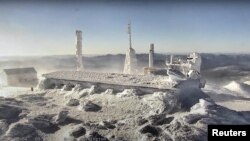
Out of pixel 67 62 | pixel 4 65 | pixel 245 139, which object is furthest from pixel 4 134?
pixel 67 62

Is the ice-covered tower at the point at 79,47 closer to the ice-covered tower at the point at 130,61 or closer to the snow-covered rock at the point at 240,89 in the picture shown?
the ice-covered tower at the point at 130,61

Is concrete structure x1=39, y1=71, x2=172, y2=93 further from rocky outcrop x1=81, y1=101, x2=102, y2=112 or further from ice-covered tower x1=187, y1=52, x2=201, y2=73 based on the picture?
ice-covered tower x1=187, y1=52, x2=201, y2=73

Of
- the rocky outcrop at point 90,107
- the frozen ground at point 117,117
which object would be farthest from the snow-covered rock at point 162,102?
the rocky outcrop at point 90,107

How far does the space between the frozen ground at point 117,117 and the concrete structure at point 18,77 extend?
406 cm

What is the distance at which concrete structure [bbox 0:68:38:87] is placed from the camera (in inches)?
589

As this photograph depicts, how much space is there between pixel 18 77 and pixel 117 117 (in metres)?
6.91

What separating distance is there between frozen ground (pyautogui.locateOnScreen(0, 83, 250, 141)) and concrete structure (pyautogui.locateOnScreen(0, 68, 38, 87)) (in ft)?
13.3

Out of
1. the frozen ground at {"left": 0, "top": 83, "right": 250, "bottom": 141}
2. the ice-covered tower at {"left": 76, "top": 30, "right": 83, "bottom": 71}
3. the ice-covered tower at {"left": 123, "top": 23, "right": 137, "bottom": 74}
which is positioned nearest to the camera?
the frozen ground at {"left": 0, "top": 83, "right": 250, "bottom": 141}

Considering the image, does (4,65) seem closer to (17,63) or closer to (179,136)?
(17,63)

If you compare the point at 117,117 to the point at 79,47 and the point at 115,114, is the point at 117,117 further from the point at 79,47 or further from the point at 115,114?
the point at 79,47

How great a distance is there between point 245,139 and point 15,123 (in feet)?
18.6

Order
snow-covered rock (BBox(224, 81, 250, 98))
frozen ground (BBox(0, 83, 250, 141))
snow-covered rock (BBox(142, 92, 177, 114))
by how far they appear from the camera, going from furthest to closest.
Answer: snow-covered rock (BBox(224, 81, 250, 98)) < snow-covered rock (BBox(142, 92, 177, 114)) < frozen ground (BBox(0, 83, 250, 141))

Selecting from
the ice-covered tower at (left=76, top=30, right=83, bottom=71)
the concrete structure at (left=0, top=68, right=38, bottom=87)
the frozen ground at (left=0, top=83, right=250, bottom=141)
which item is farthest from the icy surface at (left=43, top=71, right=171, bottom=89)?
the concrete structure at (left=0, top=68, right=38, bottom=87)

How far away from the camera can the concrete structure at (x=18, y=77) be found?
589 inches
